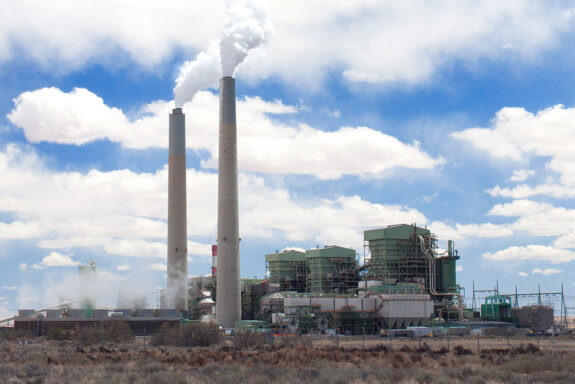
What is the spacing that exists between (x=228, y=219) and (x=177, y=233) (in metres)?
10.9

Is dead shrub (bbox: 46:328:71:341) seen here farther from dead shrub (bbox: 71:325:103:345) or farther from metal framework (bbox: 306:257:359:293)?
metal framework (bbox: 306:257:359:293)

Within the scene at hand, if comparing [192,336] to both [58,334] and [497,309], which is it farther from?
[497,309]

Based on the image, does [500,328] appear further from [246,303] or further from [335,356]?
[335,356]

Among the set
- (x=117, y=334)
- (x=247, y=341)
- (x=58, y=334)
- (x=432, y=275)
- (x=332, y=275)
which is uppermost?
(x=332, y=275)

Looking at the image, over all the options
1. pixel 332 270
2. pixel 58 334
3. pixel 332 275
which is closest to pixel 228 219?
pixel 58 334

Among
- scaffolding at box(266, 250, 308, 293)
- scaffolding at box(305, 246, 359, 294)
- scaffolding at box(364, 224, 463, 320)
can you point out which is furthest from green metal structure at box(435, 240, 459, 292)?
scaffolding at box(266, 250, 308, 293)

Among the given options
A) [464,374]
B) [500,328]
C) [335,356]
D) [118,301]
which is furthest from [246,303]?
[464,374]

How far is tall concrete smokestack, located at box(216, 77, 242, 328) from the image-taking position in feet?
249

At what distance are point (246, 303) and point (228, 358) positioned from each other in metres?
61.9

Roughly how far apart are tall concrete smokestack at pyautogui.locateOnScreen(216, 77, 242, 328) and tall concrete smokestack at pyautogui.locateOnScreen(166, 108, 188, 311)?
341 inches

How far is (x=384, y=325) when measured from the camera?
260 ft

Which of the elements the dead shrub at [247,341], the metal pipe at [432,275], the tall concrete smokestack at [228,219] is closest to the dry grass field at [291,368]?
the dead shrub at [247,341]

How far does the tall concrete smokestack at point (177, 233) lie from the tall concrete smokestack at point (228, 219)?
8.67m

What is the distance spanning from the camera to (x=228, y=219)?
75875 mm
